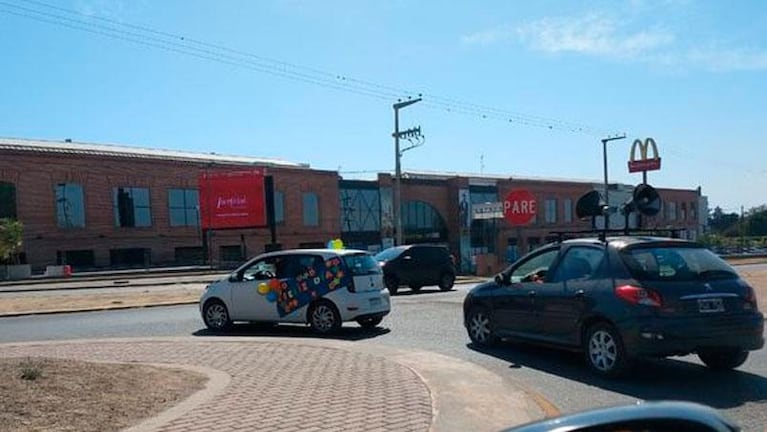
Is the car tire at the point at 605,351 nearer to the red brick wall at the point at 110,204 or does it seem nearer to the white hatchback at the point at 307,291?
the white hatchback at the point at 307,291

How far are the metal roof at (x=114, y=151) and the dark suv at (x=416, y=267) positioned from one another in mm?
35461

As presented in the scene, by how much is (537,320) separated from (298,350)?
3.31 m

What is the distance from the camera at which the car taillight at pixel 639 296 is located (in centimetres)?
811

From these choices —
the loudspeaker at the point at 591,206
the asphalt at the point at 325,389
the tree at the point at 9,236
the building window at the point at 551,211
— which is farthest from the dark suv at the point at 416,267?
the building window at the point at 551,211

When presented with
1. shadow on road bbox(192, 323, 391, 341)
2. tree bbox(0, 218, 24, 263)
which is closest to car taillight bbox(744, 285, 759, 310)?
shadow on road bbox(192, 323, 391, 341)

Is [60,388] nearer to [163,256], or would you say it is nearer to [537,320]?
[537,320]

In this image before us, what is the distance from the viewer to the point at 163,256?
5750 centimetres

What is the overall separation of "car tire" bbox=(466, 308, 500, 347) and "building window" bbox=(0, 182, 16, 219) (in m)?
46.9

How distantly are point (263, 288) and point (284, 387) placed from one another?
648 centimetres

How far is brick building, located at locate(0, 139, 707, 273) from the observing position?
168 ft

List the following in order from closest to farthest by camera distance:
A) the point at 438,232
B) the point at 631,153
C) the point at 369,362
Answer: the point at 369,362 → the point at 631,153 → the point at 438,232

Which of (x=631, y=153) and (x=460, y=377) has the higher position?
(x=631, y=153)

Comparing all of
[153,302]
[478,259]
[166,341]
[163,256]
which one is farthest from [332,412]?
[163,256]

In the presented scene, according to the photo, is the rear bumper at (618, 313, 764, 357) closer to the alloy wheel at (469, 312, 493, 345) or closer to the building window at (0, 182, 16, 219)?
the alloy wheel at (469, 312, 493, 345)
